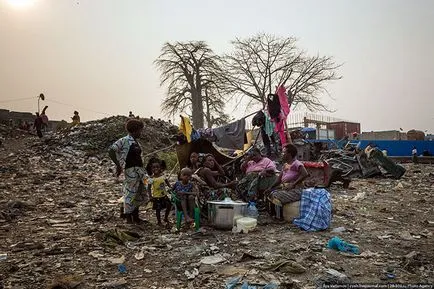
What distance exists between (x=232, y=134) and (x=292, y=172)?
14.5ft

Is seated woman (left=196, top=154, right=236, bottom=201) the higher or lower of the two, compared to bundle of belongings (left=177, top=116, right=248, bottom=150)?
lower

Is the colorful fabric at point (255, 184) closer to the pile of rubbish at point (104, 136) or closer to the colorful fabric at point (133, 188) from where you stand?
the colorful fabric at point (133, 188)

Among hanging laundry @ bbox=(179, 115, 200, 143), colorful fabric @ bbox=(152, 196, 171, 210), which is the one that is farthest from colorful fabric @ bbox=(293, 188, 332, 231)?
hanging laundry @ bbox=(179, 115, 200, 143)

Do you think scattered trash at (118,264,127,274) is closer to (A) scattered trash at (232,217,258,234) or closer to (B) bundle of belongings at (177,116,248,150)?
(A) scattered trash at (232,217,258,234)

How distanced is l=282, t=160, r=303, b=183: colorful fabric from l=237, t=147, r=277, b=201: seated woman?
372 mm

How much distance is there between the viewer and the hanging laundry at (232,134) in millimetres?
9820

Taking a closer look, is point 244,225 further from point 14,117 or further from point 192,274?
point 14,117

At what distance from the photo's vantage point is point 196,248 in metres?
4.12

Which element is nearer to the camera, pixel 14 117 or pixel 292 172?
pixel 292 172

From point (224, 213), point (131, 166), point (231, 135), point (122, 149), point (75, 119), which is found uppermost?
point (75, 119)

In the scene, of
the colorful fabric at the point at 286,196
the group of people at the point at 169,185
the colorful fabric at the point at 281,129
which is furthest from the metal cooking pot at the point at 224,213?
the colorful fabric at the point at 281,129

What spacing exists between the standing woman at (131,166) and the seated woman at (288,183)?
6.38 ft

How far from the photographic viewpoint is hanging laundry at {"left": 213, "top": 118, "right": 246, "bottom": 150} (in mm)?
9820

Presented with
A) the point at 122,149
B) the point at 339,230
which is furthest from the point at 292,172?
the point at 122,149
